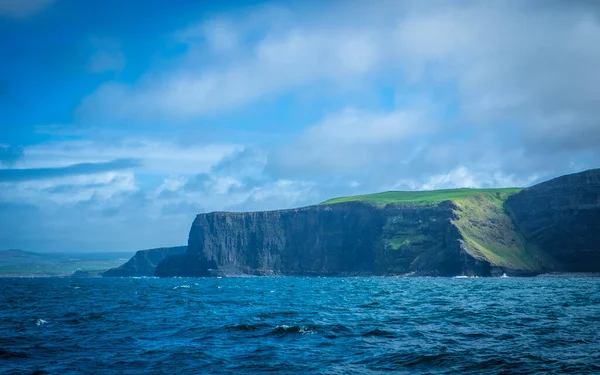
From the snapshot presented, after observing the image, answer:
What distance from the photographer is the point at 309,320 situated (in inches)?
1978

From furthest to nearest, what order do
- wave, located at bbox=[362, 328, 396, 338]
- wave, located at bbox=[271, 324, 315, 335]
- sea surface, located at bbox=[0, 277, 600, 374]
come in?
wave, located at bbox=[271, 324, 315, 335] < wave, located at bbox=[362, 328, 396, 338] < sea surface, located at bbox=[0, 277, 600, 374]

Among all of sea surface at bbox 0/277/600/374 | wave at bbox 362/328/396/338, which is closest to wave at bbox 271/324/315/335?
sea surface at bbox 0/277/600/374

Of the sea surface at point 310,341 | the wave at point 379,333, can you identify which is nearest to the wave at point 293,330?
the sea surface at point 310,341

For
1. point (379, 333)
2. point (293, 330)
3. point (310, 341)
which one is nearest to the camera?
point (310, 341)

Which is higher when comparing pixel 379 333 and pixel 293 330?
pixel 293 330

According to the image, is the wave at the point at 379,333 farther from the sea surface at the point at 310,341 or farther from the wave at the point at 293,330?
the wave at the point at 293,330

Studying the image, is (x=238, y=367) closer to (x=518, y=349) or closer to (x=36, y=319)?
(x=518, y=349)

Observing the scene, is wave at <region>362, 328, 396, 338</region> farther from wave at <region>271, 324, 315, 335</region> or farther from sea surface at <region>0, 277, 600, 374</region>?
wave at <region>271, 324, 315, 335</region>

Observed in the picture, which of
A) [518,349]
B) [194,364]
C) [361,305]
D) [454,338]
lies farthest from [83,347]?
[361,305]

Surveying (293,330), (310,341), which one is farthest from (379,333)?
(293,330)

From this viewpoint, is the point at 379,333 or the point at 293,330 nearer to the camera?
the point at 379,333

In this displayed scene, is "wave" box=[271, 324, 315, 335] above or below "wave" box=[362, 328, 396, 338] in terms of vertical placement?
above

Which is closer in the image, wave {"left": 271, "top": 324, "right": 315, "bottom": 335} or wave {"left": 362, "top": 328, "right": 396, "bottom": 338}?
wave {"left": 362, "top": 328, "right": 396, "bottom": 338}

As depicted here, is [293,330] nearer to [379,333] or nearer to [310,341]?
[310,341]
